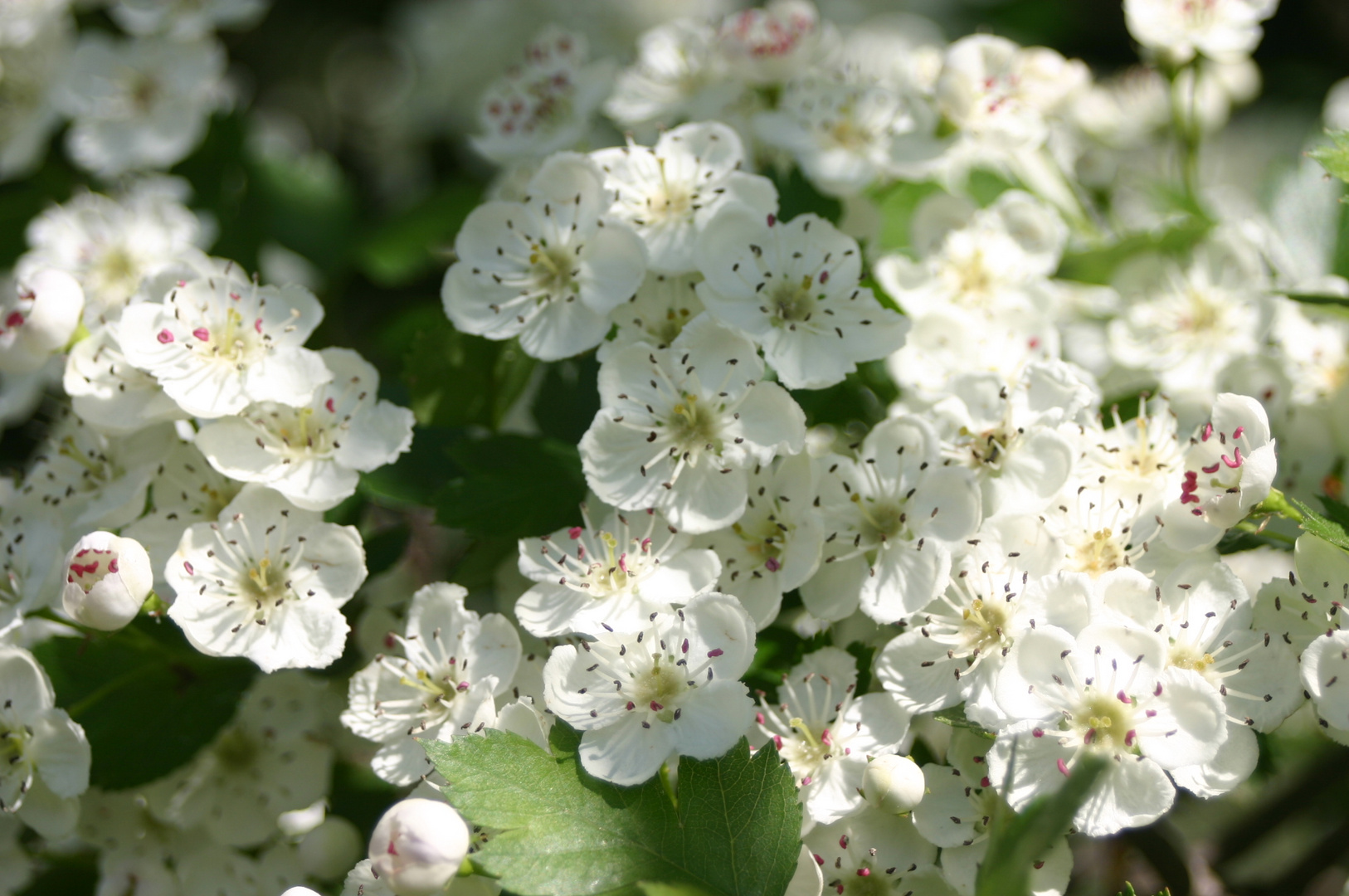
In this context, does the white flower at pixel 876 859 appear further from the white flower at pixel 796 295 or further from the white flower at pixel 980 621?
the white flower at pixel 796 295

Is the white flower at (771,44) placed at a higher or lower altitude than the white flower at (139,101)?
higher

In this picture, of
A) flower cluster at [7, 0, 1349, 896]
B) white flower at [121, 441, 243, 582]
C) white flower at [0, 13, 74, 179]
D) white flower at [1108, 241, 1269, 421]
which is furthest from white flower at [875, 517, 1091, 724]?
white flower at [0, 13, 74, 179]

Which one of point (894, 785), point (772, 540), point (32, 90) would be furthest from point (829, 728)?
point (32, 90)

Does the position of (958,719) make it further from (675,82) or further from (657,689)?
(675,82)

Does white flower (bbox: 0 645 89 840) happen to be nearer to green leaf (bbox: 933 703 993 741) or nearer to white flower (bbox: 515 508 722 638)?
white flower (bbox: 515 508 722 638)

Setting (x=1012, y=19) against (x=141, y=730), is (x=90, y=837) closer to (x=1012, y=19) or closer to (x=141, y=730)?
(x=141, y=730)

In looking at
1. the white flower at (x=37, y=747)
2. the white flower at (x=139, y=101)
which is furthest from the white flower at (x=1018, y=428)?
the white flower at (x=139, y=101)
